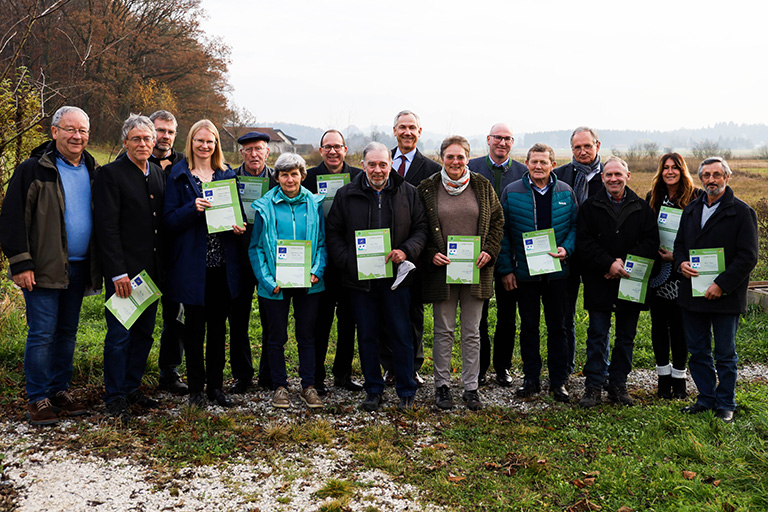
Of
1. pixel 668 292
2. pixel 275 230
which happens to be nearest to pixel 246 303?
pixel 275 230

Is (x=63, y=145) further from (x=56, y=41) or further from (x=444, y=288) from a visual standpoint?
(x=56, y=41)

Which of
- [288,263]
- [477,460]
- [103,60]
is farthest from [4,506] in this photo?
[103,60]

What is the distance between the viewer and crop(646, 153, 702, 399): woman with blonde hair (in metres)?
5.99

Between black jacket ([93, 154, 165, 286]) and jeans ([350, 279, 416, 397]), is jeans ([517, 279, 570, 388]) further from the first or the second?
black jacket ([93, 154, 165, 286])

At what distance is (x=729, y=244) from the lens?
542cm

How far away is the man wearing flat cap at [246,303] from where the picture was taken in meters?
5.96

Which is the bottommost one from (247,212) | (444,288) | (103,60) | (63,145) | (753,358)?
(753,358)

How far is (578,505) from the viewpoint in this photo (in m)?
4.12

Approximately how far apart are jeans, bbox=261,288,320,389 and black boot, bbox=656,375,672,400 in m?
3.78

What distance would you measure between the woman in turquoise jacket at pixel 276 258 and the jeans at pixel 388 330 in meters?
0.47

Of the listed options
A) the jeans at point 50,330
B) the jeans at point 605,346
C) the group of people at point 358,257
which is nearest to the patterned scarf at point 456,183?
the group of people at point 358,257

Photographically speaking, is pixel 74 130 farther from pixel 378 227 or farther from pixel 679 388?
pixel 679 388

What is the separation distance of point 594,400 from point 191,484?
395cm

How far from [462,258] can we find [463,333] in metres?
0.82
